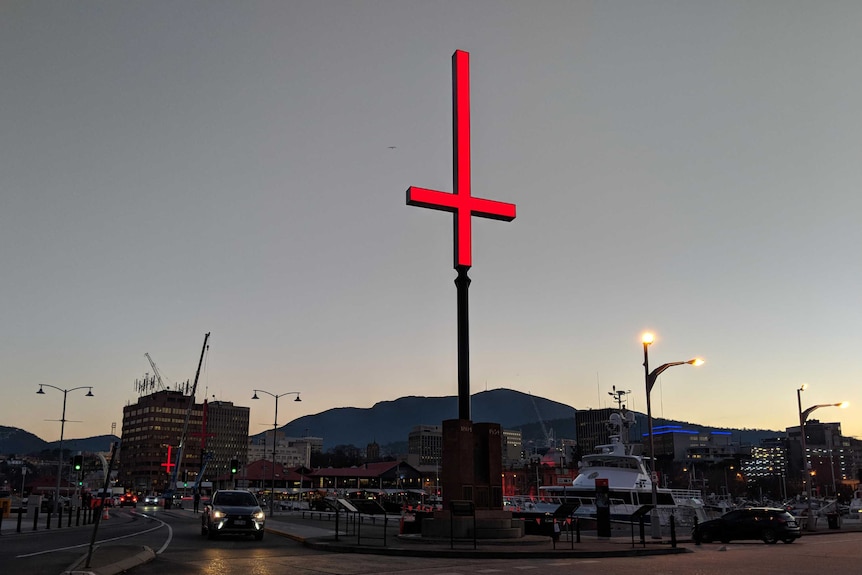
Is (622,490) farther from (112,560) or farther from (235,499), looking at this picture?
(112,560)

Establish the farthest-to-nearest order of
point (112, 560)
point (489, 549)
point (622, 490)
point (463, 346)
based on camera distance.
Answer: point (622, 490) → point (463, 346) → point (489, 549) → point (112, 560)

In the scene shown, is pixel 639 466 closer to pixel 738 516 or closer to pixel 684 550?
pixel 738 516

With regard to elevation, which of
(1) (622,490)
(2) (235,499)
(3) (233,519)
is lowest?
(1) (622,490)

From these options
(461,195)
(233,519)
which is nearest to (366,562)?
(233,519)

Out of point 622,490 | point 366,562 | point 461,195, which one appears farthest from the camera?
point 622,490

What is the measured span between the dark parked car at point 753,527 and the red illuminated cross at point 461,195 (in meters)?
15.8

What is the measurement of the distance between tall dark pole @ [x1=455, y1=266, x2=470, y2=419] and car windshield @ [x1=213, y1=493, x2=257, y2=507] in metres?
8.62

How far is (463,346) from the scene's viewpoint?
97.7 feet

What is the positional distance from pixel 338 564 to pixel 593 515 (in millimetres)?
32838

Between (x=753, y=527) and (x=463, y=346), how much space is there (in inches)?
587

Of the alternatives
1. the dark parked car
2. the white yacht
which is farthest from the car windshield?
the white yacht

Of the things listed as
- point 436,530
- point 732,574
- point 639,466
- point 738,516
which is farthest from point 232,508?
point 639,466

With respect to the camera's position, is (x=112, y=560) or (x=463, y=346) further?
(x=463, y=346)

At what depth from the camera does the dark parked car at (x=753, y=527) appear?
30.5 metres
